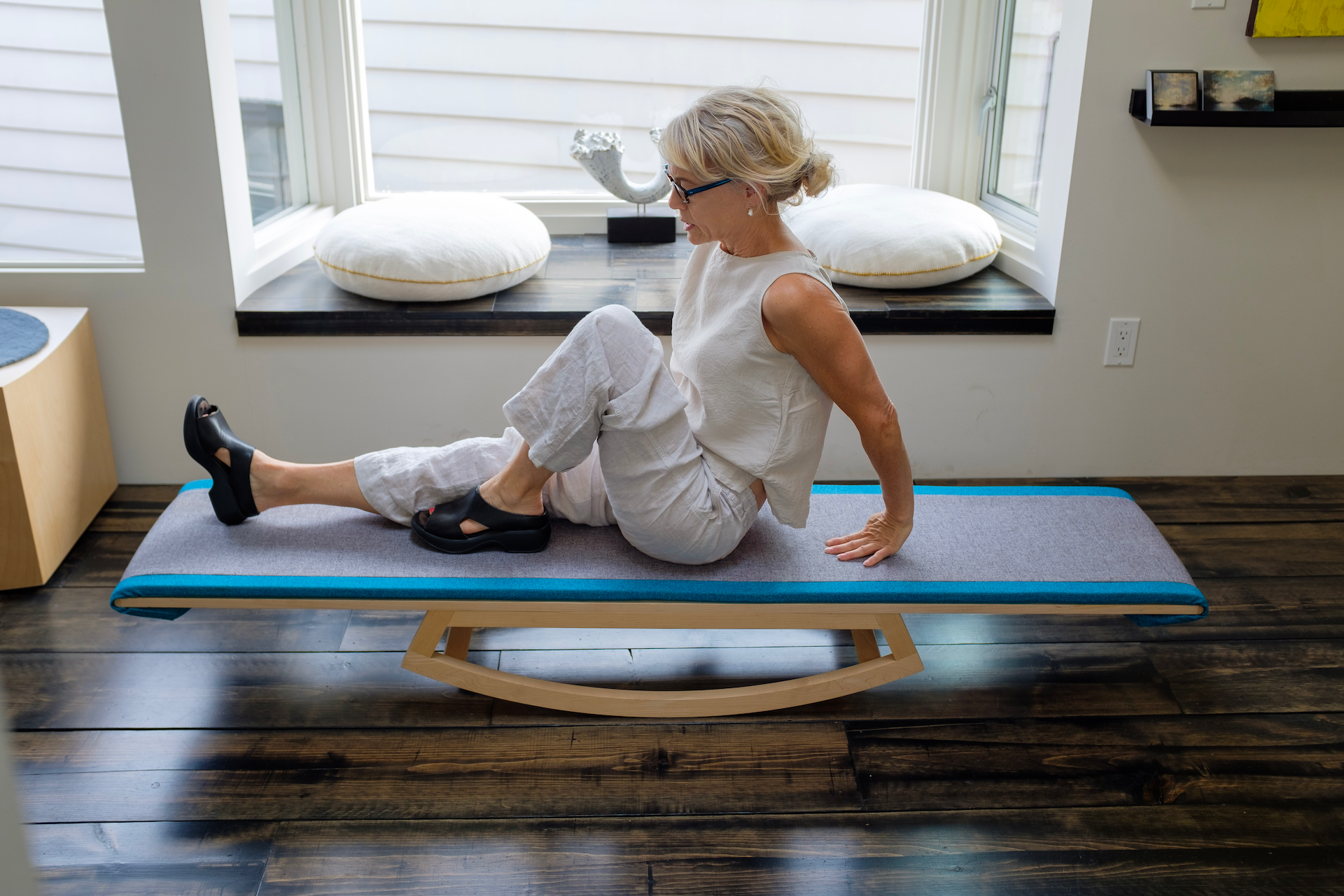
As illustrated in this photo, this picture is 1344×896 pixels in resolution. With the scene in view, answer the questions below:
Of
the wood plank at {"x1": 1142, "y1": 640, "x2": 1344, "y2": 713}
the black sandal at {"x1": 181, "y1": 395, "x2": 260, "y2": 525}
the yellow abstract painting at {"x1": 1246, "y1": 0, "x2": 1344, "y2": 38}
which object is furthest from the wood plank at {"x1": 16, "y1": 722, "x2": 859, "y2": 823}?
the yellow abstract painting at {"x1": 1246, "y1": 0, "x2": 1344, "y2": 38}

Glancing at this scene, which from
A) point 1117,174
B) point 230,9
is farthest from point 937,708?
point 230,9

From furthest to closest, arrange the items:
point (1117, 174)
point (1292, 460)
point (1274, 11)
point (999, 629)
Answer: point (1292, 460) → point (1117, 174) → point (1274, 11) → point (999, 629)

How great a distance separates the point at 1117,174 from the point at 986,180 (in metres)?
0.70

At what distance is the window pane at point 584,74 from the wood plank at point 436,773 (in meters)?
1.95

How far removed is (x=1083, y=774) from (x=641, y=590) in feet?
2.64

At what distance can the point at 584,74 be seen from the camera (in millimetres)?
3088

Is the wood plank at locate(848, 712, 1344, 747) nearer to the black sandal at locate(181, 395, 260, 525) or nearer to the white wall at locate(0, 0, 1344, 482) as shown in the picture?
the white wall at locate(0, 0, 1344, 482)

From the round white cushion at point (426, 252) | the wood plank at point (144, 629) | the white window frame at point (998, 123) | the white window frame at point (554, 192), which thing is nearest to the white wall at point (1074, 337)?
the round white cushion at point (426, 252)

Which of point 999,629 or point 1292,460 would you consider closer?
point 999,629

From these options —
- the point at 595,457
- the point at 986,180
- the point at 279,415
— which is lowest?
the point at 279,415

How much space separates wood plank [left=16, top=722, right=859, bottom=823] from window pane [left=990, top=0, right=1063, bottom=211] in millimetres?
1788

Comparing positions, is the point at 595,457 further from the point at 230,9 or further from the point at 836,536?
the point at 230,9

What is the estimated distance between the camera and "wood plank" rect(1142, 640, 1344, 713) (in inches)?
74.0

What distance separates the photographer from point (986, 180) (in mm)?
3143
